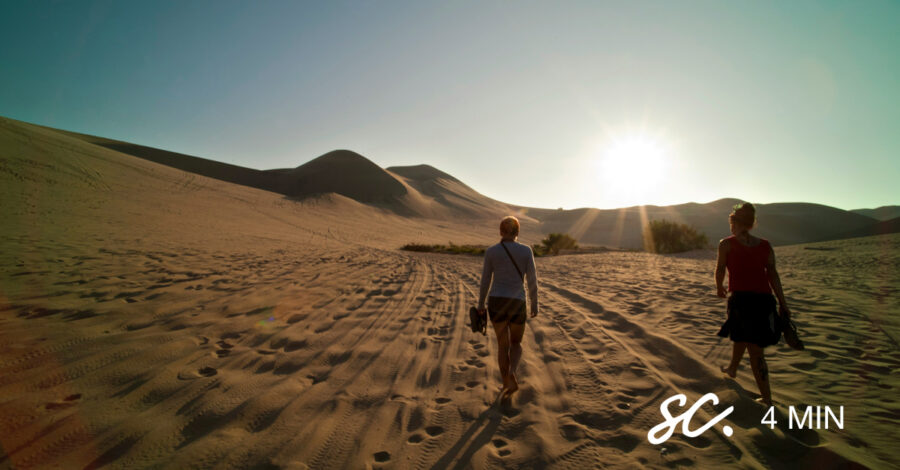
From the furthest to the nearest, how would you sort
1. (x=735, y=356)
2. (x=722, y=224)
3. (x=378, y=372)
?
(x=722, y=224), (x=378, y=372), (x=735, y=356)

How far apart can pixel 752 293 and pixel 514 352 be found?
248 cm

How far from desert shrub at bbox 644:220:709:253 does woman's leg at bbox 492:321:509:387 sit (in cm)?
2289

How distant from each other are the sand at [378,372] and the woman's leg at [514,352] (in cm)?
22

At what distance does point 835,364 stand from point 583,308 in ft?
12.1

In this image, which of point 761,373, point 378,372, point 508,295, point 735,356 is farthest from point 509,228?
point 735,356

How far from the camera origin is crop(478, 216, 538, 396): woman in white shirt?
3582 mm

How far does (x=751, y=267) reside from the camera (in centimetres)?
358

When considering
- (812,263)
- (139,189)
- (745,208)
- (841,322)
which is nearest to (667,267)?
(812,263)

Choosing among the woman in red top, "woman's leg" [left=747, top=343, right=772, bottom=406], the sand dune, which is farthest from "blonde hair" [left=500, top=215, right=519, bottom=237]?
the sand dune

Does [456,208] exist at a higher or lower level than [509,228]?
higher

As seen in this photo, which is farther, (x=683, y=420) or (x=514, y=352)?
(x=514, y=352)

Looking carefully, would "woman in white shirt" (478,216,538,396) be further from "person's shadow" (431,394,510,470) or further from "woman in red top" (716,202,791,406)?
"woman in red top" (716,202,791,406)

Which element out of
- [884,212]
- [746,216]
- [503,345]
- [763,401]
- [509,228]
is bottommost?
[763,401]

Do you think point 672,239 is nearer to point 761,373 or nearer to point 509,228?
point 761,373
